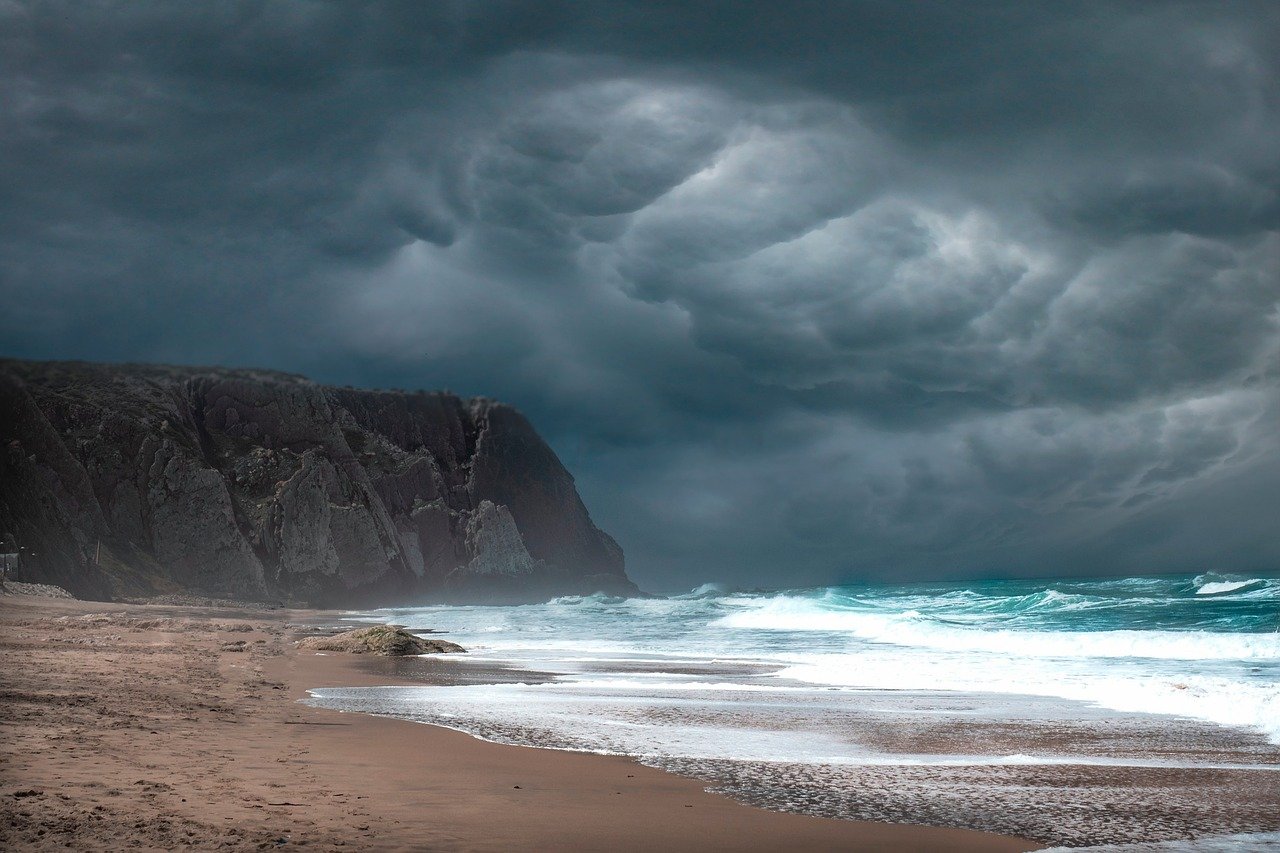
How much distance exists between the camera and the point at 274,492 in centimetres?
7412

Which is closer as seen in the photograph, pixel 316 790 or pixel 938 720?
pixel 316 790

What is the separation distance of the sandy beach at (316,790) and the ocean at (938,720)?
64 cm

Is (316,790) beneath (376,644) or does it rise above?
above

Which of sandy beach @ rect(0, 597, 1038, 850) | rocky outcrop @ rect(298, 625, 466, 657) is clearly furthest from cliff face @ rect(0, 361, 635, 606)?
sandy beach @ rect(0, 597, 1038, 850)

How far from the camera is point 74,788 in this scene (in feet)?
19.7

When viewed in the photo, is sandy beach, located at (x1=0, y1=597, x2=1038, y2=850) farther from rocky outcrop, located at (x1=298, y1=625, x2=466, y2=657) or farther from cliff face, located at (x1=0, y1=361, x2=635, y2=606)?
cliff face, located at (x1=0, y1=361, x2=635, y2=606)

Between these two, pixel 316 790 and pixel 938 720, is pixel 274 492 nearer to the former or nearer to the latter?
pixel 938 720

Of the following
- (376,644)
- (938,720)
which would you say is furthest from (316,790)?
(376,644)

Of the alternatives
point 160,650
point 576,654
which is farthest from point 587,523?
point 160,650

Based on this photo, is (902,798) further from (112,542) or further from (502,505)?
(502,505)

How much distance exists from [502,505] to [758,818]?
9578 cm

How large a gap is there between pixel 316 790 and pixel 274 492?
72261 mm

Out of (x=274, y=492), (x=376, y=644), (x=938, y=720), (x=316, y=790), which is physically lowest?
(x=376, y=644)

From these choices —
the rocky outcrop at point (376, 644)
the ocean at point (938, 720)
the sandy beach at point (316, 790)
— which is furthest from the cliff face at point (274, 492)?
the sandy beach at point (316, 790)
